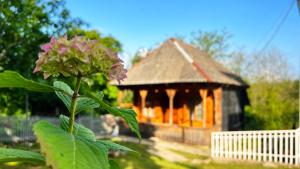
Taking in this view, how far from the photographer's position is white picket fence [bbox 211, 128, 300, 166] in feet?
39.8

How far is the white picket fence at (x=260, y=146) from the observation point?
12.1 meters

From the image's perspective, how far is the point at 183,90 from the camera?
21344 mm

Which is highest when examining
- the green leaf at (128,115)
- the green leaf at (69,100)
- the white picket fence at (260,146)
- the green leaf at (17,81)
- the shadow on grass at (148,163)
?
the green leaf at (17,81)

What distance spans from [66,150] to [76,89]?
35 cm

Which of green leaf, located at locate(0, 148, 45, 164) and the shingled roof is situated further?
the shingled roof

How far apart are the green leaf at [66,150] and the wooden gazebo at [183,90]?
54.3 ft

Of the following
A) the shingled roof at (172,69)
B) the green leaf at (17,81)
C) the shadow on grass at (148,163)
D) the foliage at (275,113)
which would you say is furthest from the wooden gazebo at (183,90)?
the green leaf at (17,81)

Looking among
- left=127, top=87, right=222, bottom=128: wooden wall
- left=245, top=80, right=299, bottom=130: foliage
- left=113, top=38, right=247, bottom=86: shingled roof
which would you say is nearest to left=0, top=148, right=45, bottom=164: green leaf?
left=113, top=38, right=247, bottom=86: shingled roof

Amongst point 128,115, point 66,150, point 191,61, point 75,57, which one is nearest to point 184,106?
point 191,61

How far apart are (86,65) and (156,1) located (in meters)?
43.1

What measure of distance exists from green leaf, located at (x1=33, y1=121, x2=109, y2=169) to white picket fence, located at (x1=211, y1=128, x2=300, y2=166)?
1216 cm

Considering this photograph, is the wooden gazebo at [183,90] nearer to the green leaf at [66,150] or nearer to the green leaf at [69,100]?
the green leaf at [69,100]

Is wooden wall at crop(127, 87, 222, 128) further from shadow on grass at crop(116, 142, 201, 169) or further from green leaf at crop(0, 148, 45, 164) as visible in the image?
green leaf at crop(0, 148, 45, 164)

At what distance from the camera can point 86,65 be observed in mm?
1248
